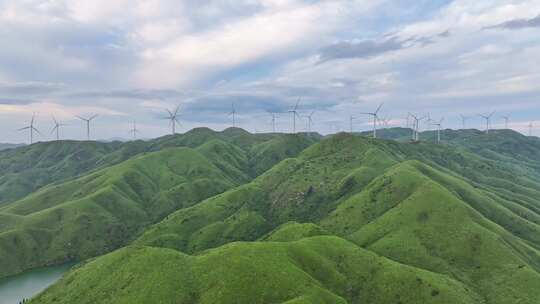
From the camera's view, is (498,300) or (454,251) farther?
(454,251)

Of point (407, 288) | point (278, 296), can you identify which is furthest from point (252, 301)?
point (407, 288)

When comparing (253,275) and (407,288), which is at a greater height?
(253,275)

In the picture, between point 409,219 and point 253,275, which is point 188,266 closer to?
point 253,275

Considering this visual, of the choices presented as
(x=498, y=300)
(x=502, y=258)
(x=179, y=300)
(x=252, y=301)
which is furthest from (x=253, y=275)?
(x=502, y=258)

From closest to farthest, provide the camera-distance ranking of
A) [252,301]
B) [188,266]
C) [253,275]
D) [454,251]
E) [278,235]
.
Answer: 1. [252,301]
2. [253,275]
3. [188,266]
4. [454,251]
5. [278,235]

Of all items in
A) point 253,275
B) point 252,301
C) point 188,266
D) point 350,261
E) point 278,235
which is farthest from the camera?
point 278,235

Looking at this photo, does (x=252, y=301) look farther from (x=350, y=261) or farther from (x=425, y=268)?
(x=425, y=268)
